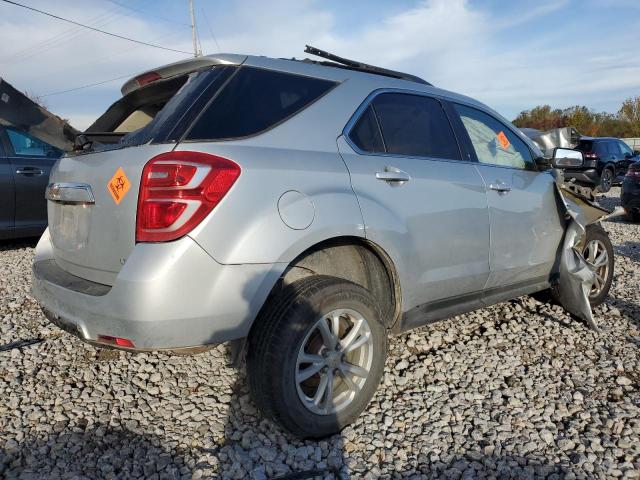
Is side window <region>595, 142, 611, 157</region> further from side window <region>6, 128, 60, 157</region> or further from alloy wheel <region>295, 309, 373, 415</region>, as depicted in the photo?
alloy wheel <region>295, 309, 373, 415</region>

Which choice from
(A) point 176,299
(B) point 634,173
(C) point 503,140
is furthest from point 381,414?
(B) point 634,173

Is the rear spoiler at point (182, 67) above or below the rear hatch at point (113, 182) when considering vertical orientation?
above

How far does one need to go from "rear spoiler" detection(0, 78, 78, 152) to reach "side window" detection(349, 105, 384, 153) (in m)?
1.78

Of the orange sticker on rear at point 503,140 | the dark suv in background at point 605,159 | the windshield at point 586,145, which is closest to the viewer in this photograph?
the orange sticker on rear at point 503,140

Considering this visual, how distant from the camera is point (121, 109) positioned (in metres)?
3.23

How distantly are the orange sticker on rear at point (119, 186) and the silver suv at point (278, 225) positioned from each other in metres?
0.01

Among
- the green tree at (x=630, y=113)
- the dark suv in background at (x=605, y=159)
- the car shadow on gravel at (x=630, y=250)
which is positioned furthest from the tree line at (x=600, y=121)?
the car shadow on gravel at (x=630, y=250)

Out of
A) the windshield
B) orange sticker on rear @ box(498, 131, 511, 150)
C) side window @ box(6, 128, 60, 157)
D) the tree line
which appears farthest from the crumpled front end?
the tree line

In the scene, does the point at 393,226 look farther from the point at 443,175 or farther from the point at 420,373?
the point at 420,373

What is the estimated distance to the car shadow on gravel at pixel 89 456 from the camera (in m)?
2.22

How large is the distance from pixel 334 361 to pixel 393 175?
99 cm

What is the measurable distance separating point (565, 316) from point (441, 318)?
1786mm

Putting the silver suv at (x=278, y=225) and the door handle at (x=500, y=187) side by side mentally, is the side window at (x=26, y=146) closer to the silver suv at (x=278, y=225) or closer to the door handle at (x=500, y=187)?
the silver suv at (x=278, y=225)

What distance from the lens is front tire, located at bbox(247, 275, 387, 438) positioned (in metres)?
2.21
